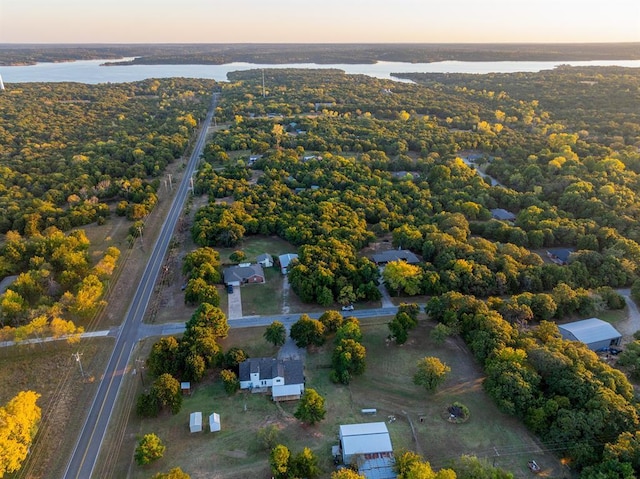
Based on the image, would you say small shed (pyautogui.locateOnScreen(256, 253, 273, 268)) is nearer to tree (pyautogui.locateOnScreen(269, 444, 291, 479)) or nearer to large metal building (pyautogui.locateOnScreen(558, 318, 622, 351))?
tree (pyautogui.locateOnScreen(269, 444, 291, 479))

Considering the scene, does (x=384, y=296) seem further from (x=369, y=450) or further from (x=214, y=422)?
(x=214, y=422)

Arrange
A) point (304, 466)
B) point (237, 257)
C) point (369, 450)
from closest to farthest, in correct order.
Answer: point (304, 466)
point (369, 450)
point (237, 257)

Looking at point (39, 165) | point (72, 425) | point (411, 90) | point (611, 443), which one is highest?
point (411, 90)

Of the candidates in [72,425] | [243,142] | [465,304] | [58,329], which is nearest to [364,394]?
[465,304]

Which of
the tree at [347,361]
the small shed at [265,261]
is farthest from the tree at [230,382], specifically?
the small shed at [265,261]

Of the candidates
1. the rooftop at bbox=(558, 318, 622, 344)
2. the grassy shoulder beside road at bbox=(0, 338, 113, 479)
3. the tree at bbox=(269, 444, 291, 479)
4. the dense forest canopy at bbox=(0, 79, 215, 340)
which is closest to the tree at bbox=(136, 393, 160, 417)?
the grassy shoulder beside road at bbox=(0, 338, 113, 479)

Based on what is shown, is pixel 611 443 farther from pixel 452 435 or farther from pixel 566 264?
pixel 566 264

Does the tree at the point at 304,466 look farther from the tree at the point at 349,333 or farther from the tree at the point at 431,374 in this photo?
the tree at the point at 349,333

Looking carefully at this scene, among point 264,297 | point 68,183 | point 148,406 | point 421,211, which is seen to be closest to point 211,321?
point 148,406
